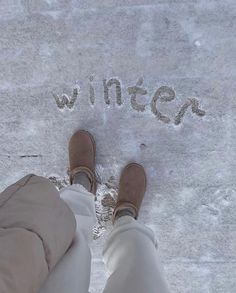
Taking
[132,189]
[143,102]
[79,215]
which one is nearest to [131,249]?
[79,215]

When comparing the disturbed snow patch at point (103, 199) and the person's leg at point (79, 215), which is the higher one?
the person's leg at point (79, 215)

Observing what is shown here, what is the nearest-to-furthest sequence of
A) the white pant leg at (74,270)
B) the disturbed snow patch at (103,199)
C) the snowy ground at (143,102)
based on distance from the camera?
the white pant leg at (74,270) < the snowy ground at (143,102) < the disturbed snow patch at (103,199)

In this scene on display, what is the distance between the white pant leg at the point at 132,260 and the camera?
80cm

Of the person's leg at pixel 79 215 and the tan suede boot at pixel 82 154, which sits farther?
the tan suede boot at pixel 82 154

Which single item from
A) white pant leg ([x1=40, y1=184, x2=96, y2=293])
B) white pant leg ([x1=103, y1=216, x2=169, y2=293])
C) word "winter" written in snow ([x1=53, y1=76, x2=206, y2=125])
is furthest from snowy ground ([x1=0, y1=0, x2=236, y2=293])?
white pant leg ([x1=40, y1=184, x2=96, y2=293])

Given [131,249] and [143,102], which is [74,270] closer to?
[131,249]

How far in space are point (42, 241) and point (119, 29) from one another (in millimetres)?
677

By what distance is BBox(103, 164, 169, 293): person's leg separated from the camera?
0.81 metres

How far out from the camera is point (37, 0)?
1198 millimetres

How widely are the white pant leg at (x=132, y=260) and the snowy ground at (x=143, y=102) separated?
0.69ft

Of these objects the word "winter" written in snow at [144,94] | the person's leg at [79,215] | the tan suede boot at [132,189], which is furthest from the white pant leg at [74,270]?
the word "winter" written in snow at [144,94]

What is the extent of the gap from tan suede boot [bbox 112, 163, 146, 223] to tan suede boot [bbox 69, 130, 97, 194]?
0.09 metres

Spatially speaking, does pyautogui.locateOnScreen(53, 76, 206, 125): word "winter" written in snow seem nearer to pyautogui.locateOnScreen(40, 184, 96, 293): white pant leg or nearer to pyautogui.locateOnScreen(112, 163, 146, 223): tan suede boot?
pyautogui.locateOnScreen(112, 163, 146, 223): tan suede boot

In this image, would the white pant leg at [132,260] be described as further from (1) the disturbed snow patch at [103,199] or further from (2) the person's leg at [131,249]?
(1) the disturbed snow patch at [103,199]
